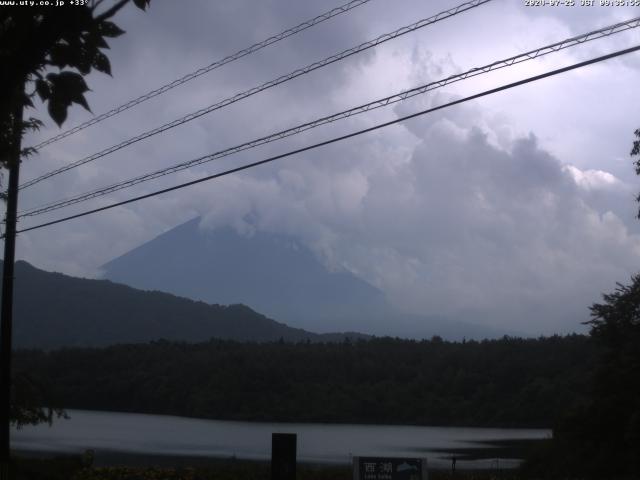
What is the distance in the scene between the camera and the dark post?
11930 millimetres

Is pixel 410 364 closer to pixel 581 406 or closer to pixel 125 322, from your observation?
pixel 581 406

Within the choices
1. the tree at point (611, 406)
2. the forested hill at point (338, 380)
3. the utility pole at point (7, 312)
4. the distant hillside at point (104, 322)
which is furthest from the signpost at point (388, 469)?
the distant hillside at point (104, 322)

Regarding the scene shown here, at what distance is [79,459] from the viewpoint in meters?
22.2

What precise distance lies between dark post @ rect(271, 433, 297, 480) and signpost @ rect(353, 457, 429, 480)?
1.12 meters

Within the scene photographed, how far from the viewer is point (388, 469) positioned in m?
11.3

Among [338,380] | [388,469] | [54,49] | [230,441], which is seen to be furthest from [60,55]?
[338,380]

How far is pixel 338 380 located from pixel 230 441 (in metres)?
39.6

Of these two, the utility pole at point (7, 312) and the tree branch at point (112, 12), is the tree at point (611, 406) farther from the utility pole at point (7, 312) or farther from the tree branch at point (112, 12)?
the tree branch at point (112, 12)

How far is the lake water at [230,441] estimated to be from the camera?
42.0 m

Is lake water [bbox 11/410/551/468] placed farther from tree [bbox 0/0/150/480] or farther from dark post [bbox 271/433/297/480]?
tree [bbox 0/0/150/480]

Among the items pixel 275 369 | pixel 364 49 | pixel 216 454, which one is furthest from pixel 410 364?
pixel 364 49

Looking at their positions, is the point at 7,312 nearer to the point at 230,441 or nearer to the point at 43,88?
the point at 43,88

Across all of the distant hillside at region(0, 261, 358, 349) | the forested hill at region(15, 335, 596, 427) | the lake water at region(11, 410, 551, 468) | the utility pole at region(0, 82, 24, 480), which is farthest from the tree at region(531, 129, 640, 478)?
the distant hillside at region(0, 261, 358, 349)

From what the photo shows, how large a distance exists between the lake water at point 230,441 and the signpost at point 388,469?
2419cm
